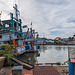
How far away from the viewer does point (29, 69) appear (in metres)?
7.33

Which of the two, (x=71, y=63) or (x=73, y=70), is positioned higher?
(x=71, y=63)

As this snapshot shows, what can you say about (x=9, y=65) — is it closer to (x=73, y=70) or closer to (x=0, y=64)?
(x=0, y=64)

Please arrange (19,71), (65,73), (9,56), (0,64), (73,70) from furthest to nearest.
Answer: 1. (9,56)
2. (0,64)
3. (65,73)
4. (19,71)
5. (73,70)

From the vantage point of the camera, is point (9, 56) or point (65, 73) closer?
point (65, 73)

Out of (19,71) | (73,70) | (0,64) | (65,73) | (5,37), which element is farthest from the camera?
(5,37)

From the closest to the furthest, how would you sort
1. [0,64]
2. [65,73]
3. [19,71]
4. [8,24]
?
[19,71]
[65,73]
[0,64]
[8,24]

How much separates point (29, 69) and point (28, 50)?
22267mm

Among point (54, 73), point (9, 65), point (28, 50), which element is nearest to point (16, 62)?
point (9, 65)

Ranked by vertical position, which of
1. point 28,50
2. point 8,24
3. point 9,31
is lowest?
point 28,50

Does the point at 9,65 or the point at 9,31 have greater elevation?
the point at 9,31

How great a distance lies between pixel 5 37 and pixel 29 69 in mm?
17638

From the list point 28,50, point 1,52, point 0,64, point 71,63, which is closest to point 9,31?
point 28,50

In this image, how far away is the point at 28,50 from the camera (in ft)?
96.2

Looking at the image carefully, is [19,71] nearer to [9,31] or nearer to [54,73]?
[54,73]
